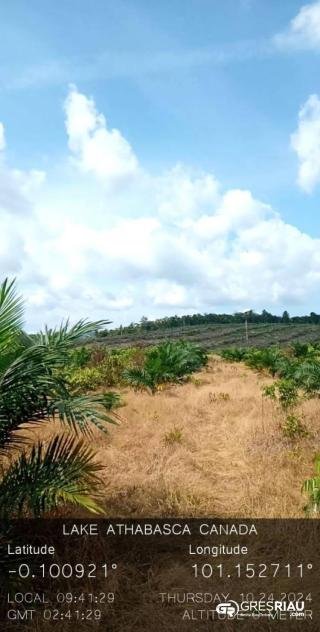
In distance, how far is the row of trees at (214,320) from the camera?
73.5 meters

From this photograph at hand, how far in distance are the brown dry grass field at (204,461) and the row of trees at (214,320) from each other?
54.0m

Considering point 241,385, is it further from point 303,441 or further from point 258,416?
point 303,441

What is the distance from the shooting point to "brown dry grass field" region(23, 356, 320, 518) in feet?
18.5

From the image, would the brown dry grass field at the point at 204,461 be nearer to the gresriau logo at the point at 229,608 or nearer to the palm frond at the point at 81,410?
the gresriau logo at the point at 229,608

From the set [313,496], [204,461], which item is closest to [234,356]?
[204,461]

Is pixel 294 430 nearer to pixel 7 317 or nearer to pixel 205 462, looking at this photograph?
pixel 205 462

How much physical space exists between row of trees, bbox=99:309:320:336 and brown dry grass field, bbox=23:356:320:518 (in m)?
54.0

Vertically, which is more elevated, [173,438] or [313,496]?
[173,438]

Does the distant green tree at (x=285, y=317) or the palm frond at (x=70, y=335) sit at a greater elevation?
the distant green tree at (x=285, y=317)

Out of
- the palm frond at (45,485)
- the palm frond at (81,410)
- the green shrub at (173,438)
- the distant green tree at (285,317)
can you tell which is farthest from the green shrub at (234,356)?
the distant green tree at (285,317)

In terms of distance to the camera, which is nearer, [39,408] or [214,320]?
[39,408]

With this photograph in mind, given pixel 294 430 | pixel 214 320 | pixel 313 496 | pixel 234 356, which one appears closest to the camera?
pixel 313 496

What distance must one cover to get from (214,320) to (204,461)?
273 feet

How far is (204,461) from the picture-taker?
24.5 ft
